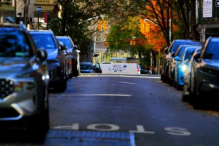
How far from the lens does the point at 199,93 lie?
18.3m

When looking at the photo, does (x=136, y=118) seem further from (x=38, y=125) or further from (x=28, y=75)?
(x=28, y=75)

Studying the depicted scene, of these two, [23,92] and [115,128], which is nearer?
[23,92]

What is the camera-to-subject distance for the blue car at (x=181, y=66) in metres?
25.8

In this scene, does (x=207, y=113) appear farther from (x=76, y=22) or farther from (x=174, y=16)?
(x=174, y=16)

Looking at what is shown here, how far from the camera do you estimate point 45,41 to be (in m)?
23.7

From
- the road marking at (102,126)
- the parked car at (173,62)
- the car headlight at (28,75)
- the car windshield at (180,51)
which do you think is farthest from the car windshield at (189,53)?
the car headlight at (28,75)

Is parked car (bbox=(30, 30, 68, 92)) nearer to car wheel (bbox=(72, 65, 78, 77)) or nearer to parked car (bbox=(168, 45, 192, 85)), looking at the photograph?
parked car (bbox=(168, 45, 192, 85))

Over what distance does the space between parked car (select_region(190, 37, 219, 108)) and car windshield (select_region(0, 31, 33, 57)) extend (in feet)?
21.4

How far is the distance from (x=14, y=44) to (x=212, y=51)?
8.18 m

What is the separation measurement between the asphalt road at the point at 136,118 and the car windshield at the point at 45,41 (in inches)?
67.0

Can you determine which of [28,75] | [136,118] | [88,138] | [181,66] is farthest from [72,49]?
[28,75]

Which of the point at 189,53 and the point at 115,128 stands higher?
the point at 189,53

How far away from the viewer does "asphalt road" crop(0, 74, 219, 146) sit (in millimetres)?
13188

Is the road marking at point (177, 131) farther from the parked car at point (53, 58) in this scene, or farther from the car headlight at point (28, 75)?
the parked car at point (53, 58)
